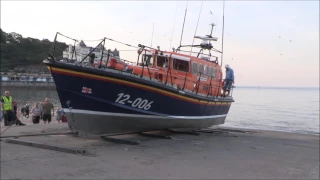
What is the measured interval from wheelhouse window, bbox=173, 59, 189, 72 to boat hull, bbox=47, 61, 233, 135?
146 cm

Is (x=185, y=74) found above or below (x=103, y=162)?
above

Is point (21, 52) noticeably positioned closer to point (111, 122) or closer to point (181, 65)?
point (181, 65)

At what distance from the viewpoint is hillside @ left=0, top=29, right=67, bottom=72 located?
7869 cm

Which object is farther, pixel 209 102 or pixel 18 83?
pixel 18 83

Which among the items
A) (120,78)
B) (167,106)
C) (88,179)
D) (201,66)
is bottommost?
(88,179)

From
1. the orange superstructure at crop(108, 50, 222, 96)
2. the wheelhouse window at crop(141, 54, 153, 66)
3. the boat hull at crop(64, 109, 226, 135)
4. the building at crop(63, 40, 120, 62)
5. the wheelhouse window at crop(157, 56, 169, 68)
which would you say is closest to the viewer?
the boat hull at crop(64, 109, 226, 135)

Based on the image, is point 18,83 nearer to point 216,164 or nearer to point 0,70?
point 0,70

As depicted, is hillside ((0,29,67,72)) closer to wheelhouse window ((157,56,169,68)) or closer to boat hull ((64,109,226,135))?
wheelhouse window ((157,56,169,68))

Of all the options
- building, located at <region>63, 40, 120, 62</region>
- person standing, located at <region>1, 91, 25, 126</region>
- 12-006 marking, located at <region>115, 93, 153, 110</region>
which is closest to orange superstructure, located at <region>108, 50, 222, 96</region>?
12-006 marking, located at <region>115, 93, 153, 110</region>

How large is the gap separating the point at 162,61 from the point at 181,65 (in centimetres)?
69

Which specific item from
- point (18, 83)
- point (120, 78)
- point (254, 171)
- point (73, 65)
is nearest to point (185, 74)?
point (120, 78)

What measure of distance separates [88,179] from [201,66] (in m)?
8.17

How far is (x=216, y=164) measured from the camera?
7.74m

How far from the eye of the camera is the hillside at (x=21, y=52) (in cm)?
7869
